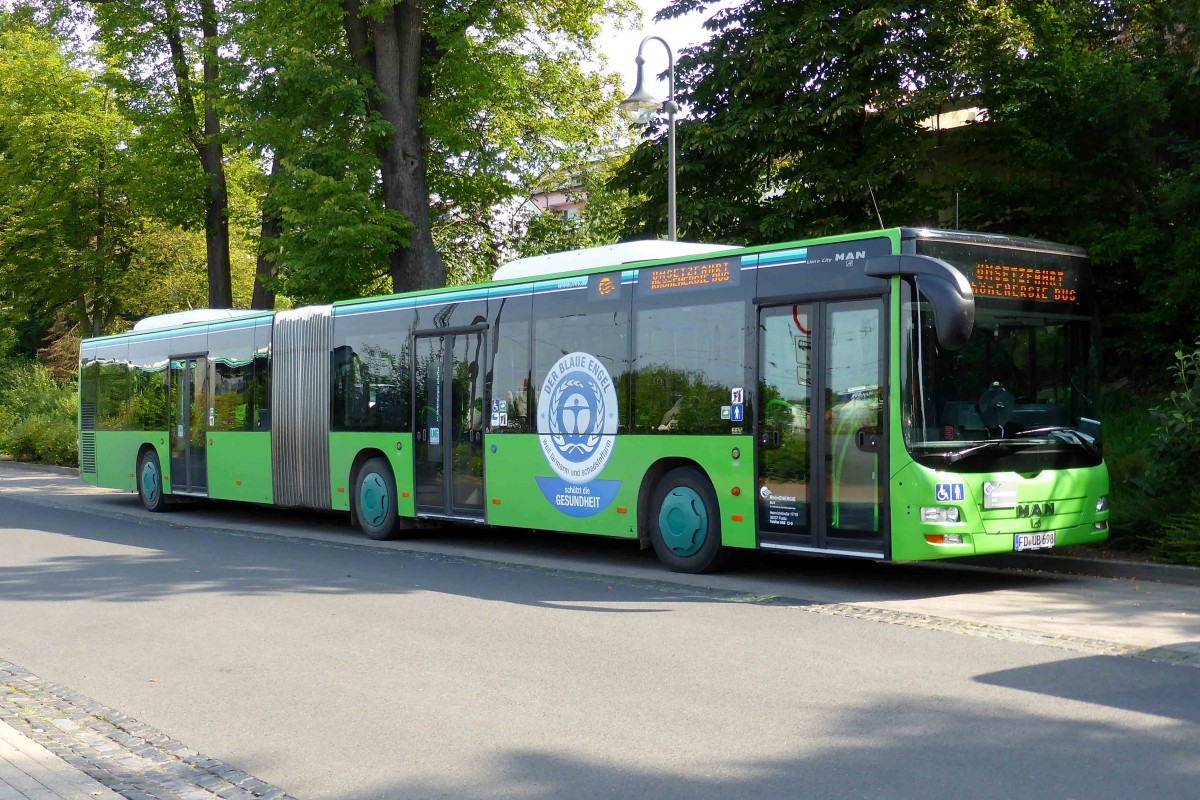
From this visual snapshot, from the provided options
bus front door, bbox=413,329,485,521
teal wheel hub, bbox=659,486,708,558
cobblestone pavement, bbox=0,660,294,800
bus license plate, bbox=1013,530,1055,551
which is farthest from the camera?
bus front door, bbox=413,329,485,521

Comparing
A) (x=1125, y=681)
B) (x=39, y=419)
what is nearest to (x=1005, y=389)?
(x=1125, y=681)

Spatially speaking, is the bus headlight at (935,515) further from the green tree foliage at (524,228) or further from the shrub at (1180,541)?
the green tree foliage at (524,228)

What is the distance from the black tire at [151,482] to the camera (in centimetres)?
2208

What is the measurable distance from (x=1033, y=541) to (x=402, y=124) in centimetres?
1714

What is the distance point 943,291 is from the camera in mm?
9891

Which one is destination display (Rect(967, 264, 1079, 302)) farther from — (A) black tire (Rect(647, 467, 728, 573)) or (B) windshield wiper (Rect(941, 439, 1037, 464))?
(A) black tire (Rect(647, 467, 728, 573))

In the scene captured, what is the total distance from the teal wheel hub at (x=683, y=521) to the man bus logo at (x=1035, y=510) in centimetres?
298

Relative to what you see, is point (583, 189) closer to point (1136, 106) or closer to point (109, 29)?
point (109, 29)

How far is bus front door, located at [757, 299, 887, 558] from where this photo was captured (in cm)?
1079

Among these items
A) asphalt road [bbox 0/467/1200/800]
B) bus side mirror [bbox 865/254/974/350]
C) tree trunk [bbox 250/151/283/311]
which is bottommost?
asphalt road [bbox 0/467/1200/800]

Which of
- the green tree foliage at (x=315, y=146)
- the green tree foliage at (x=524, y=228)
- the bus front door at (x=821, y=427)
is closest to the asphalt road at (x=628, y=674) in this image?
the bus front door at (x=821, y=427)

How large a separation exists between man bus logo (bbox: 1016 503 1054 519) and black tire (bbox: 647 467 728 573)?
9.18ft

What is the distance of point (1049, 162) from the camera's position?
60.4 ft

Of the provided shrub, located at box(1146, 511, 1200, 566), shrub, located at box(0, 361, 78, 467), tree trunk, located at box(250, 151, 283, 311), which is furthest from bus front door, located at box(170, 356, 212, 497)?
shrub, located at box(0, 361, 78, 467)
